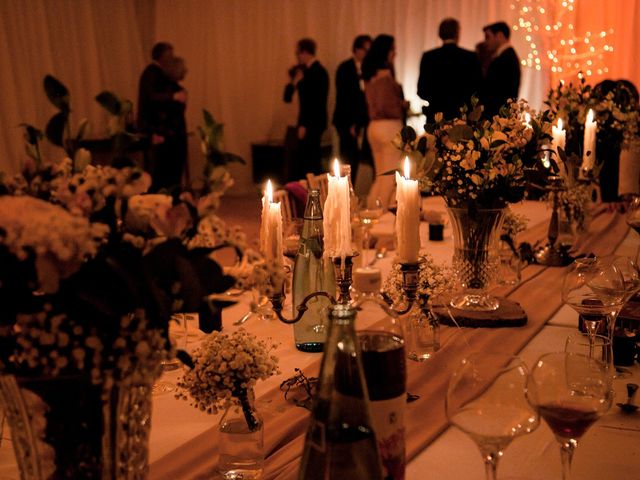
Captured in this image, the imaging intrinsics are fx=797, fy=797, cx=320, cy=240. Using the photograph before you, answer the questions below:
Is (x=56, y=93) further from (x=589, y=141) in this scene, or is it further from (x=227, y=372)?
(x=589, y=141)

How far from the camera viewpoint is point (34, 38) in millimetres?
7891

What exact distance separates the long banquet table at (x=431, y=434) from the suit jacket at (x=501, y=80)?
473 centimetres

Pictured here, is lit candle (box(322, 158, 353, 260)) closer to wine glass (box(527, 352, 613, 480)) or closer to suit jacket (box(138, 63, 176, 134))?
wine glass (box(527, 352, 613, 480))

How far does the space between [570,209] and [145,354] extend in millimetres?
2442

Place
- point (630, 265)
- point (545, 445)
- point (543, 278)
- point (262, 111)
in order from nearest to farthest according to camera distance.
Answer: point (545, 445) → point (630, 265) → point (543, 278) → point (262, 111)

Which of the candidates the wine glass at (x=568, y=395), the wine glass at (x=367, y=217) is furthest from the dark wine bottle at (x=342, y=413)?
the wine glass at (x=367, y=217)

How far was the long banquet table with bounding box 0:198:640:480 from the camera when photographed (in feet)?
4.25

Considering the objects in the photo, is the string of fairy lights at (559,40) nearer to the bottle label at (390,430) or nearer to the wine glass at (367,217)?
the wine glass at (367,217)

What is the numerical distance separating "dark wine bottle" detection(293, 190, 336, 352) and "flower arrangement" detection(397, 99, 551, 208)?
28 centimetres

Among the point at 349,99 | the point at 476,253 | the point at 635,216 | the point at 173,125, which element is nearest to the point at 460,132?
the point at 476,253

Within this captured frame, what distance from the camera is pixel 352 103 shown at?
25.1 feet

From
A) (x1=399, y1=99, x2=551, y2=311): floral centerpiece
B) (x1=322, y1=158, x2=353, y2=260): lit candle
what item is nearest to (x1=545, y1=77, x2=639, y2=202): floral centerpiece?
(x1=399, y1=99, x2=551, y2=311): floral centerpiece

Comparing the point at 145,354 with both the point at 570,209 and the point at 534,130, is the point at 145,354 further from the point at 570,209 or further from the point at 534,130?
the point at 570,209

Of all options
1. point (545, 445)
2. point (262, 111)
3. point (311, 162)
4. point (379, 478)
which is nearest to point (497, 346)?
point (545, 445)
